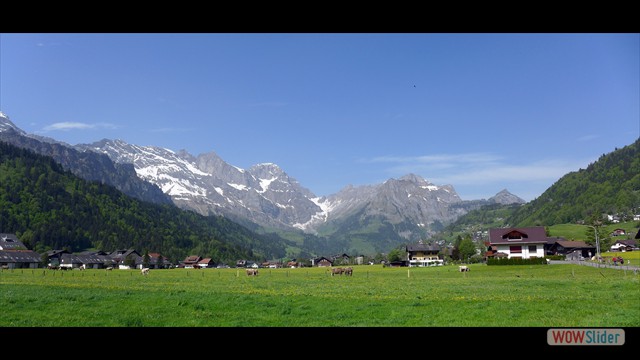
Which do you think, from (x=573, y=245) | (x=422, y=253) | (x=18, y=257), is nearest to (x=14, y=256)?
(x=18, y=257)

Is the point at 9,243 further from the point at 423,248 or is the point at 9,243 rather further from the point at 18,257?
the point at 423,248

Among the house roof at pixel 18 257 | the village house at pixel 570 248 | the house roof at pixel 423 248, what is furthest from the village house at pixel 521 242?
the house roof at pixel 18 257

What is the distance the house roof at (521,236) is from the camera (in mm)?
114750

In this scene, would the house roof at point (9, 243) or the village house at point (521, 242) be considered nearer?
the village house at point (521, 242)

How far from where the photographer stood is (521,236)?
118 metres

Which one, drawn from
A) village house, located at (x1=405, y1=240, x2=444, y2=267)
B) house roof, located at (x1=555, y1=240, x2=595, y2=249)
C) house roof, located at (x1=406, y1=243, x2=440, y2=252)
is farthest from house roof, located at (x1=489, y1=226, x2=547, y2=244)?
house roof, located at (x1=555, y1=240, x2=595, y2=249)

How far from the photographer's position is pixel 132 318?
20016 millimetres

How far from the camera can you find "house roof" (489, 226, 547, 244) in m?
115

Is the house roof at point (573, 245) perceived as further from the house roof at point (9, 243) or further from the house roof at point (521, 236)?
the house roof at point (9, 243)

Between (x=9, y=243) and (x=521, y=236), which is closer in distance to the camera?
(x=521, y=236)
